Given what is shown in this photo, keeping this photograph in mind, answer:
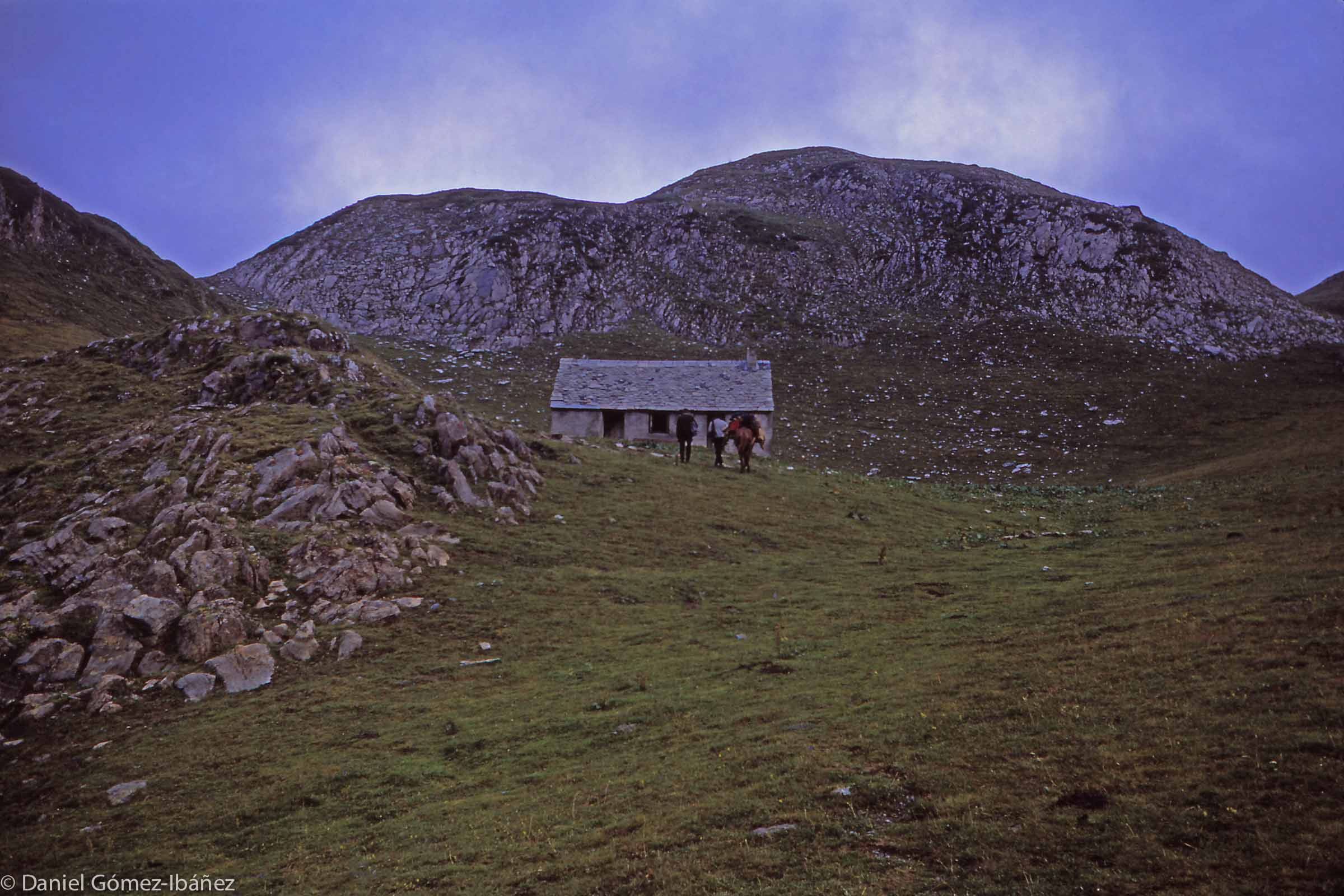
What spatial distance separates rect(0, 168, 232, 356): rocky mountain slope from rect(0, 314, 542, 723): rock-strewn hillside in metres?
25.1

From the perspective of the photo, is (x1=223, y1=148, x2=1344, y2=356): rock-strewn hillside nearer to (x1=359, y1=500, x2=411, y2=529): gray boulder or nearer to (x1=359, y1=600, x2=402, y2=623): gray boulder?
(x1=359, y1=500, x2=411, y2=529): gray boulder

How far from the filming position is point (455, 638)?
2091cm

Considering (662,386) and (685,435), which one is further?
(662,386)

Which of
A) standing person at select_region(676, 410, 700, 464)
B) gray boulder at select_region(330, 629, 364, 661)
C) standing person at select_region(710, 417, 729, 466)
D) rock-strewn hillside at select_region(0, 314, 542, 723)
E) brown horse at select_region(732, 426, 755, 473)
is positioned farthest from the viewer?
standing person at select_region(676, 410, 700, 464)

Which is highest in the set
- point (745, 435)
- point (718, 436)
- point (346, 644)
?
point (745, 435)

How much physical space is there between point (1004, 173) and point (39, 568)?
158 metres

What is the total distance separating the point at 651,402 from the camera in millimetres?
59531

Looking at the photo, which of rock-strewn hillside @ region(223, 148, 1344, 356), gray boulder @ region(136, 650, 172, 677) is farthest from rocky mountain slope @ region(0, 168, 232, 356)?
gray boulder @ region(136, 650, 172, 677)

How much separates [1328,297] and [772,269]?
9424 centimetres

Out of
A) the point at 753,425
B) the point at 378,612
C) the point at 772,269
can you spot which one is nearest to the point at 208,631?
the point at 378,612

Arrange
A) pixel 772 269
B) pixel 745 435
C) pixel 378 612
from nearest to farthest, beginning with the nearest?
pixel 378 612
pixel 745 435
pixel 772 269

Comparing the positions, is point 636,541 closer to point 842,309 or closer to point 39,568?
point 39,568

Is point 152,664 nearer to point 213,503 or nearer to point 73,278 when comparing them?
point 213,503

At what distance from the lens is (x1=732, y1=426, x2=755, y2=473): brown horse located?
4216cm
